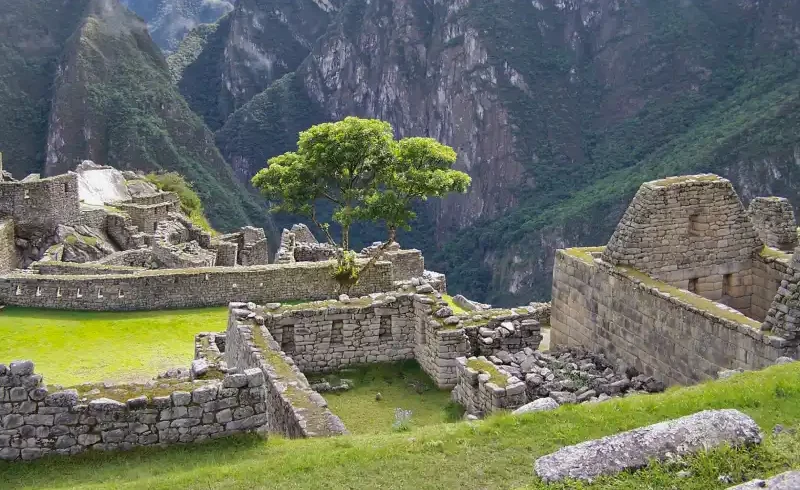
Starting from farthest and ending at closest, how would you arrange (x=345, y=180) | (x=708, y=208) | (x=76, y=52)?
(x=76, y=52) < (x=345, y=180) < (x=708, y=208)

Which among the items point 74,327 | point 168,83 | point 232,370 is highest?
point 168,83

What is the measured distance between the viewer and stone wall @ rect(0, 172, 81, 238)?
3133 cm

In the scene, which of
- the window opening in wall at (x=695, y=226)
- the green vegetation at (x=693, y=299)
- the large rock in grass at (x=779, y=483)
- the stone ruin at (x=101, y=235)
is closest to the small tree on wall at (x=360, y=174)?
the stone ruin at (x=101, y=235)

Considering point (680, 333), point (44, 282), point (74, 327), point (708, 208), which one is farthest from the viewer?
point (44, 282)

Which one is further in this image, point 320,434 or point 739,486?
point 320,434

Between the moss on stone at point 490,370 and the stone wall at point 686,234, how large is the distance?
2.82 m

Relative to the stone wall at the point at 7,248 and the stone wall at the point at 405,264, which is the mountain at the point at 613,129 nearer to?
the stone wall at the point at 7,248

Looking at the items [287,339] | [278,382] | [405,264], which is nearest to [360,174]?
[405,264]

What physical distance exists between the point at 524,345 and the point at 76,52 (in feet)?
458

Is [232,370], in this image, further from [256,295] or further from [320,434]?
[256,295]

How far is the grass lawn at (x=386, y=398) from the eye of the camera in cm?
1147

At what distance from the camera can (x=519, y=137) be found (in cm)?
18950

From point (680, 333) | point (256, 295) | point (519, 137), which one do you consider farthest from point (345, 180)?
point (519, 137)

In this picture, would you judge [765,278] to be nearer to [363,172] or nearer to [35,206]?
[363,172]
